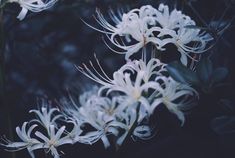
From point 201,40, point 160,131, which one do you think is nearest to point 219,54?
point 201,40

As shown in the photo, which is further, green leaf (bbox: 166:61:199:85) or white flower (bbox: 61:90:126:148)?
white flower (bbox: 61:90:126:148)

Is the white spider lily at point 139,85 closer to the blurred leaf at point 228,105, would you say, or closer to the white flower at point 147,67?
the white flower at point 147,67

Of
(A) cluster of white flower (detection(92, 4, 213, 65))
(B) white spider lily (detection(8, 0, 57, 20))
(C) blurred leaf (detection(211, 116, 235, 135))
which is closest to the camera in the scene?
(C) blurred leaf (detection(211, 116, 235, 135))

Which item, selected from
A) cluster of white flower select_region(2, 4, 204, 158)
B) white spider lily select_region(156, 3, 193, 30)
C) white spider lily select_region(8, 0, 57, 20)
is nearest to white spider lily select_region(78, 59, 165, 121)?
cluster of white flower select_region(2, 4, 204, 158)

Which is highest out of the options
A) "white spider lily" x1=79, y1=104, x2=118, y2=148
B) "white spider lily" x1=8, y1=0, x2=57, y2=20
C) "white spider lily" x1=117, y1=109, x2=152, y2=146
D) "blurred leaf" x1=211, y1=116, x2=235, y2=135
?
"white spider lily" x1=8, y1=0, x2=57, y2=20

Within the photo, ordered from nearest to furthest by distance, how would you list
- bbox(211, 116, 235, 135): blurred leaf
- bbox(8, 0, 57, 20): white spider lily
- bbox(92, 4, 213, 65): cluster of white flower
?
bbox(211, 116, 235, 135): blurred leaf < bbox(92, 4, 213, 65): cluster of white flower < bbox(8, 0, 57, 20): white spider lily

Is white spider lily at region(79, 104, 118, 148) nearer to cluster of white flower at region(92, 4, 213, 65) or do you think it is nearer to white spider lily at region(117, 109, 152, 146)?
white spider lily at region(117, 109, 152, 146)

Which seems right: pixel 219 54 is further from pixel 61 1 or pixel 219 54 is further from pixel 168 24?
A: pixel 61 1

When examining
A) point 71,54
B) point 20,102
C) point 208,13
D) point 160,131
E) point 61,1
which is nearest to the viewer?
point 160,131
